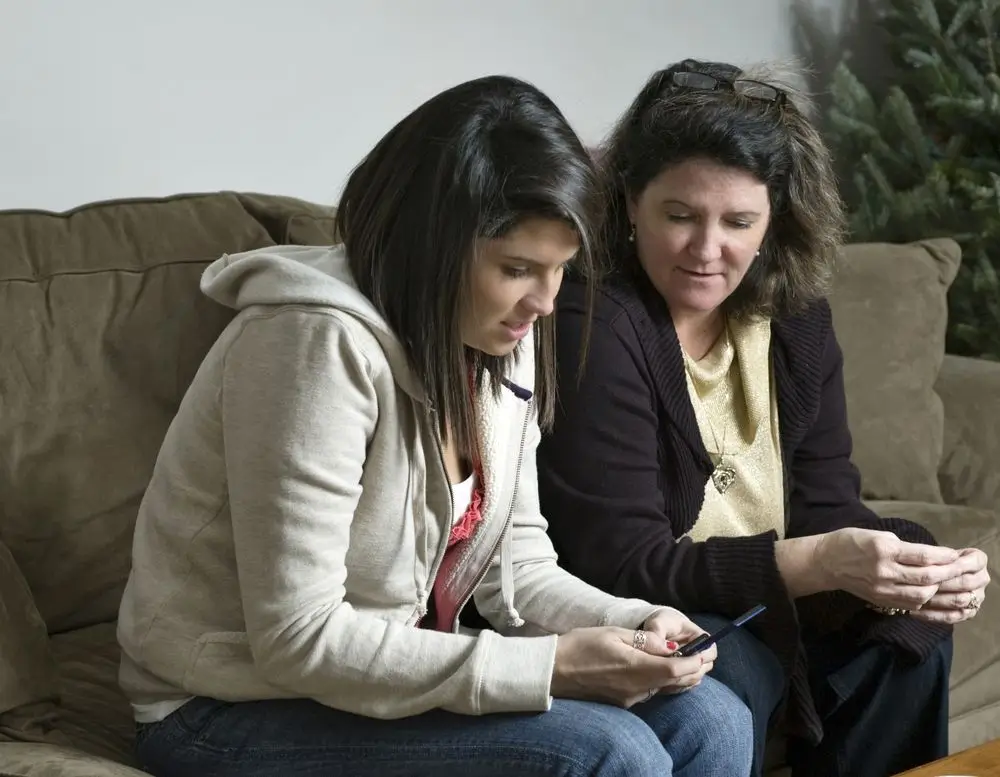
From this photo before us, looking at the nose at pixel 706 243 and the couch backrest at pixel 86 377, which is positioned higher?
the nose at pixel 706 243

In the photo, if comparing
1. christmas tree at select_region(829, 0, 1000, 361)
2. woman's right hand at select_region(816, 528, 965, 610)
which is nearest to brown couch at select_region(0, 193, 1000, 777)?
woman's right hand at select_region(816, 528, 965, 610)

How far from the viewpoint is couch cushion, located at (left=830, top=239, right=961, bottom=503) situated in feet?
7.82

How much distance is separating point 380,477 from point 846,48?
8.00 ft

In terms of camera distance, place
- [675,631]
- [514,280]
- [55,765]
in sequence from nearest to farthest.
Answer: [55,765] < [514,280] < [675,631]

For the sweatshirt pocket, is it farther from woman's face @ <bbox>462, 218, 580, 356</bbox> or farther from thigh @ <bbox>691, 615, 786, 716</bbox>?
thigh @ <bbox>691, 615, 786, 716</bbox>

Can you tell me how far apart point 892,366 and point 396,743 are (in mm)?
1428

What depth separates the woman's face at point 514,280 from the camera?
1.33 meters

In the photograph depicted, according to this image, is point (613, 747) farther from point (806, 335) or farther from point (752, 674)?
point (806, 335)

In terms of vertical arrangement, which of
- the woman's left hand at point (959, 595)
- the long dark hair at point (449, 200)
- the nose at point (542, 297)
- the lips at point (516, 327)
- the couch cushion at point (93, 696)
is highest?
the long dark hair at point (449, 200)

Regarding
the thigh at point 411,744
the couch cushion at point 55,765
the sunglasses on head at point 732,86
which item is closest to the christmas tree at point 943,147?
the sunglasses on head at point 732,86

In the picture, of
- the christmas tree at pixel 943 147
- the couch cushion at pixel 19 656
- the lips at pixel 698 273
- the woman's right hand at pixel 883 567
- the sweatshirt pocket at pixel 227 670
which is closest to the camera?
the sweatshirt pocket at pixel 227 670

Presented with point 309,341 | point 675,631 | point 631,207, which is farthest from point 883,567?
point 309,341

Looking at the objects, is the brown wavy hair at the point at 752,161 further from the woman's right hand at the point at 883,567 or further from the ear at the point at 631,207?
the woman's right hand at the point at 883,567

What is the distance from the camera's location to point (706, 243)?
1763 millimetres
